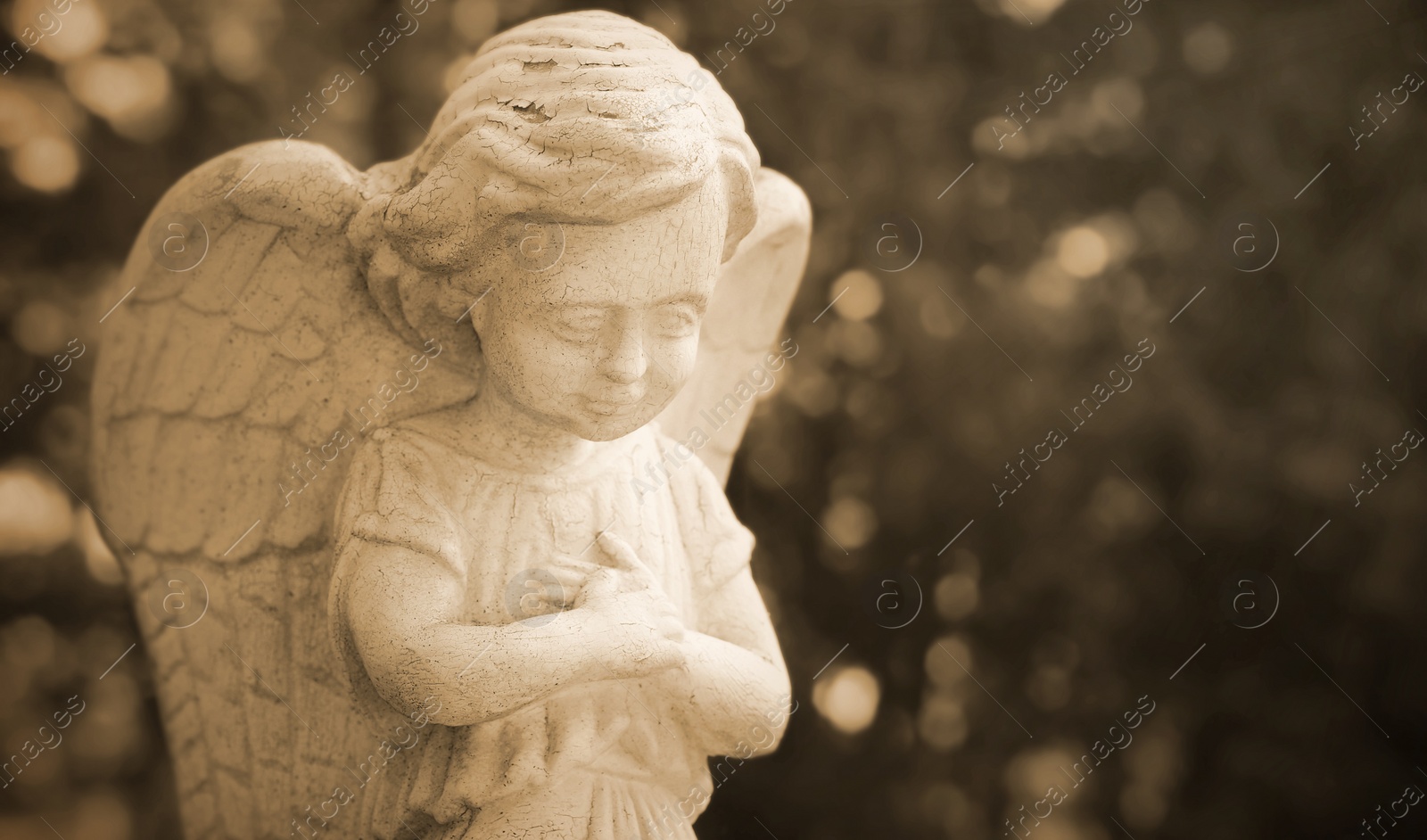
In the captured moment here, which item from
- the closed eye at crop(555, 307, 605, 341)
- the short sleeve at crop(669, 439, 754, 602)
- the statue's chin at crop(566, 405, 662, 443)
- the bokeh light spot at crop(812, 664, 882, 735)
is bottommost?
the bokeh light spot at crop(812, 664, 882, 735)

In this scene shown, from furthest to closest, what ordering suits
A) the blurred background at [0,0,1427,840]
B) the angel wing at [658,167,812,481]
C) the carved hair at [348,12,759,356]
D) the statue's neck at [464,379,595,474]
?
the blurred background at [0,0,1427,840] < the angel wing at [658,167,812,481] < the statue's neck at [464,379,595,474] < the carved hair at [348,12,759,356]

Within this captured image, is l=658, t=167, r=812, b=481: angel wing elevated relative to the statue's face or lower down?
lower down

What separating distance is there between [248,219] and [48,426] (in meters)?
1.27

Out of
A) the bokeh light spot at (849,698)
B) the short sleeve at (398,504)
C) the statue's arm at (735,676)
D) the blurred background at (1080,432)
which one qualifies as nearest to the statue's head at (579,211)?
the short sleeve at (398,504)

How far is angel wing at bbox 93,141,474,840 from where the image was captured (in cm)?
156

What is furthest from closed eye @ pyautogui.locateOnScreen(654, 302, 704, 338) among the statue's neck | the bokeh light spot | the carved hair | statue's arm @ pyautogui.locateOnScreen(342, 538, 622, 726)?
Answer: the bokeh light spot

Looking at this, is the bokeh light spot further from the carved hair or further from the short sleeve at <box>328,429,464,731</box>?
the carved hair

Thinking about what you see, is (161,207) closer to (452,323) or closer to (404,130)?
(452,323)

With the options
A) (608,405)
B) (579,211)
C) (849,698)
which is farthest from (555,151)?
(849,698)

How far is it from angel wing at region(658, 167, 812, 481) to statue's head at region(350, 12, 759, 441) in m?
0.36

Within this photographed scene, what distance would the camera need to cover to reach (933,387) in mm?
2807

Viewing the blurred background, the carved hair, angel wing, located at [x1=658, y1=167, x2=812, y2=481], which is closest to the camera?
the carved hair

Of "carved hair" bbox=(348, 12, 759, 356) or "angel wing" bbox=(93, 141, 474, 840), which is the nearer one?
"carved hair" bbox=(348, 12, 759, 356)

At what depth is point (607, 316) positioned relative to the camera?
1.34m
